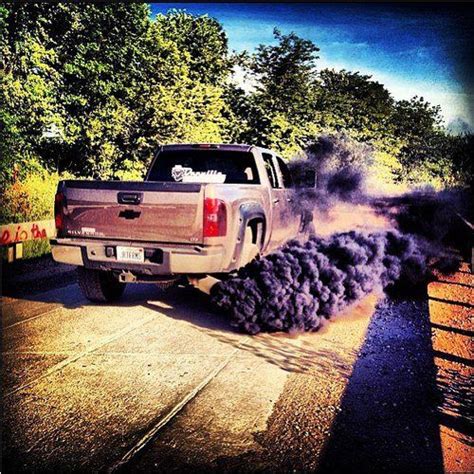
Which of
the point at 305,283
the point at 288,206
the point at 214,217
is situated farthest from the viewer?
the point at 288,206

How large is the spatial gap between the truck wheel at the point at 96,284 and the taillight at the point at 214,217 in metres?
1.85

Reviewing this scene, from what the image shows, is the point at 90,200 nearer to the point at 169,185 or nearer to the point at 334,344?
the point at 169,185

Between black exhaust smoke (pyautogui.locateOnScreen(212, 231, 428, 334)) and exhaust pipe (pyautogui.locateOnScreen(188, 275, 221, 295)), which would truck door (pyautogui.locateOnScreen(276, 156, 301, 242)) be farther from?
exhaust pipe (pyautogui.locateOnScreen(188, 275, 221, 295))

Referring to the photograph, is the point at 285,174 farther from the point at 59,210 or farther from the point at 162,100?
the point at 162,100

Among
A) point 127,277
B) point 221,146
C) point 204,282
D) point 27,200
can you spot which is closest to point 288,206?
point 221,146

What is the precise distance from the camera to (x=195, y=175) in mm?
5980

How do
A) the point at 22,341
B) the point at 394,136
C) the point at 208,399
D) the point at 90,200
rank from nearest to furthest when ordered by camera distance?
the point at 208,399 < the point at 22,341 < the point at 90,200 < the point at 394,136

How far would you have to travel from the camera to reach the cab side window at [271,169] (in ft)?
21.1

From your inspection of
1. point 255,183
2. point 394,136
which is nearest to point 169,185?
point 255,183

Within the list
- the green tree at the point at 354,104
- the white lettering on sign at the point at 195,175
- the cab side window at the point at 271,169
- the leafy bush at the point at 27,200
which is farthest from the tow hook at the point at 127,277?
the leafy bush at the point at 27,200

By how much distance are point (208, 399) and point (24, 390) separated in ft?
4.43

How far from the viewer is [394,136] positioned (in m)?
6.30

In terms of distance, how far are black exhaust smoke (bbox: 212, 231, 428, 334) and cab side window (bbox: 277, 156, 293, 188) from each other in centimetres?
148

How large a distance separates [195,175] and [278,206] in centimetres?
125
